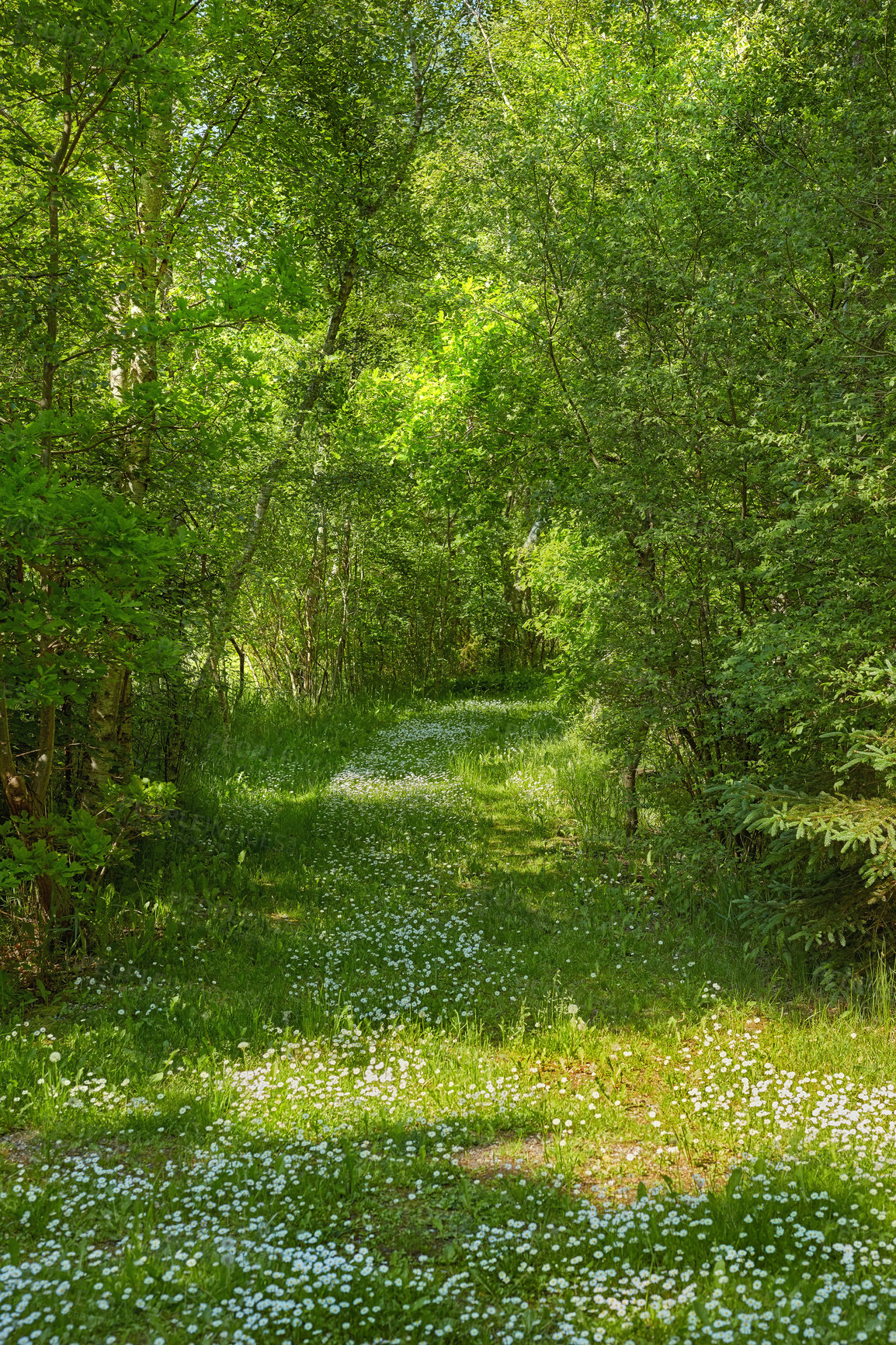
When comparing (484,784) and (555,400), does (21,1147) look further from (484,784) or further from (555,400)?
(555,400)

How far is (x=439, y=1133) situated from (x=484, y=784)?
691 centimetres

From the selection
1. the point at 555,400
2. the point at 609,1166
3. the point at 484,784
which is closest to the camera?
the point at 609,1166

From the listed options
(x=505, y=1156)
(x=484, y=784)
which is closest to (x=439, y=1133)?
(x=505, y=1156)

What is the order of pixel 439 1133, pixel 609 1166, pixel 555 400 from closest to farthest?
pixel 609 1166, pixel 439 1133, pixel 555 400

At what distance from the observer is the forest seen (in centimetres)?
338

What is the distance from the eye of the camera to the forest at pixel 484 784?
3379 mm

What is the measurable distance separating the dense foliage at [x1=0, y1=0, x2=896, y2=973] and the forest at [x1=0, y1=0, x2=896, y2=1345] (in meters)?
0.05

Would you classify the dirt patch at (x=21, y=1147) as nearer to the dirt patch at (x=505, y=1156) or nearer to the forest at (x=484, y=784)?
the forest at (x=484, y=784)

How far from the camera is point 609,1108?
4375 mm

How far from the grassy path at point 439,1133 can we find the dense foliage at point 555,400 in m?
0.88

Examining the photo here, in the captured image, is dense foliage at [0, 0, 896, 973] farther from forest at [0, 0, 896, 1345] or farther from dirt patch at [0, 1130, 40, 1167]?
dirt patch at [0, 1130, 40, 1167]

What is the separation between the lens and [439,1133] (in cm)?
422

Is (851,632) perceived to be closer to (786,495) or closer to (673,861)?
(786,495)

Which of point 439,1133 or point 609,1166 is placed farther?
point 439,1133
